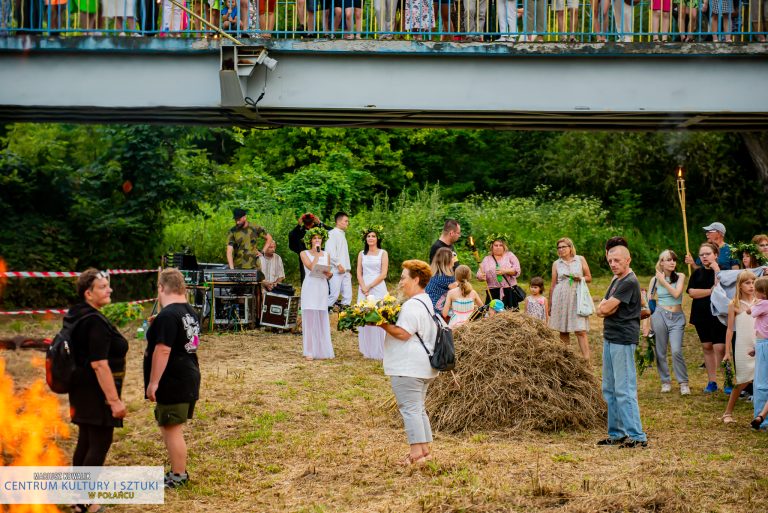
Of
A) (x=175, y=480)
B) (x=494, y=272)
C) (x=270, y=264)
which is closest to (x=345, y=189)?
(x=270, y=264)

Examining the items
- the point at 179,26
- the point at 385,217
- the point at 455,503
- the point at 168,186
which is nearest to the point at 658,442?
the point at 455,503

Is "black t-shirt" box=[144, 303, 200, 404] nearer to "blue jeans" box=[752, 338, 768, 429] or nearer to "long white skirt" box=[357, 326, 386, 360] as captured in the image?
"blue jeans" box=[752, 338, 768, 429]

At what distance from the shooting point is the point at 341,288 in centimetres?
1869

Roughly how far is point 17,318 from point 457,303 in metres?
9.41

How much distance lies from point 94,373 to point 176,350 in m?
0.80

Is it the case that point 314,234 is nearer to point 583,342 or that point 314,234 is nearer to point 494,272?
point 494,272

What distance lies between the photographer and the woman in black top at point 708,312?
39.3 feet

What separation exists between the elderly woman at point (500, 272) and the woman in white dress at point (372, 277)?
1496 millimetres

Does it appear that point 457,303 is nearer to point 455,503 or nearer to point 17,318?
point 455,503

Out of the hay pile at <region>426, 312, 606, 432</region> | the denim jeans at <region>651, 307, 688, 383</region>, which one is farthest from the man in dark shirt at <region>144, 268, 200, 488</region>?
the denim jeans at <region>651, 307, 688, 383</region>

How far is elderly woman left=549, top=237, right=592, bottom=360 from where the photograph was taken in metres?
13.1

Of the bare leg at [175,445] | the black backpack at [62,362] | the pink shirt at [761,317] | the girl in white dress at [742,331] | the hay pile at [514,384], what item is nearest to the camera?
the black backpack at [62,362]

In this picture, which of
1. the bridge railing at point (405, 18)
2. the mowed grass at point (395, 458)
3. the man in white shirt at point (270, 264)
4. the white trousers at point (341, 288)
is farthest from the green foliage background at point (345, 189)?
the mowed grass at point (395, 458)

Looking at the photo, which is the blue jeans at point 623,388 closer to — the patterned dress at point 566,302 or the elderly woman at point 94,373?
the patterned dress at point 566,302
